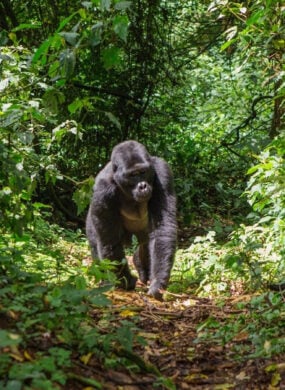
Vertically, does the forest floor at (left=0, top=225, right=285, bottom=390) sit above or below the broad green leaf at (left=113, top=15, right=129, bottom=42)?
below

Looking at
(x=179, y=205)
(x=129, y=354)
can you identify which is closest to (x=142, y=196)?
(x=129, y=354)

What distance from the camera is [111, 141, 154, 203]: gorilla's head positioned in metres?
5.42

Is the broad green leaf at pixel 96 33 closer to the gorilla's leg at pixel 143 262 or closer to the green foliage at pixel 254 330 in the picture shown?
the green foliage at pixel 254 330

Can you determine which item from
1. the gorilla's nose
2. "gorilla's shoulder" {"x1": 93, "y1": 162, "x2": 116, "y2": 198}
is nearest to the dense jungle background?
"gorilla's shoulder" {"x1": 93, "y1": 162, "x2": 116, "y2": 198}

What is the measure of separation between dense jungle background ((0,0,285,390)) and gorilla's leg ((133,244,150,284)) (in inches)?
14.0

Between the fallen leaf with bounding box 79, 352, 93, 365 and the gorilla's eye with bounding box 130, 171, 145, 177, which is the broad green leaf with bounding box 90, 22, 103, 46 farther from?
the gorilla's eye with bounding box 130, 171, 145, 177

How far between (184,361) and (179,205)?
6550 millimetres

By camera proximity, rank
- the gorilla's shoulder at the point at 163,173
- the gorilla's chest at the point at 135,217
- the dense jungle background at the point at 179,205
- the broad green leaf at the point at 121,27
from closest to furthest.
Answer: the dense jungle background at the point at 179,205 < the broad green leaf at the point at 121,27 < the gorilla's shoulder at the point at 163,173 < the gorilla's chest at the point at 135,217

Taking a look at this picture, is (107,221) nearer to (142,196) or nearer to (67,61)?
(142,196)

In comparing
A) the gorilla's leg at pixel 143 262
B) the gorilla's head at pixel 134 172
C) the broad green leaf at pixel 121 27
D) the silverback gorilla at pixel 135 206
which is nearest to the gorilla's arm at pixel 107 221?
the silverback gorilla at pixel 135 206

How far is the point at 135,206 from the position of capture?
19.4 feet

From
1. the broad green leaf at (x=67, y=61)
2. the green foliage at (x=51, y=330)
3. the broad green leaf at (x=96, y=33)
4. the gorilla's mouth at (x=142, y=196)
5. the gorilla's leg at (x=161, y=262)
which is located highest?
the broad green leaf at (x=96, y=33)

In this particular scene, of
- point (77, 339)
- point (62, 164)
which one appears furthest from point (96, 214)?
point (62, 164)

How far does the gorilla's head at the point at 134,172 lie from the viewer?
5418 mm
